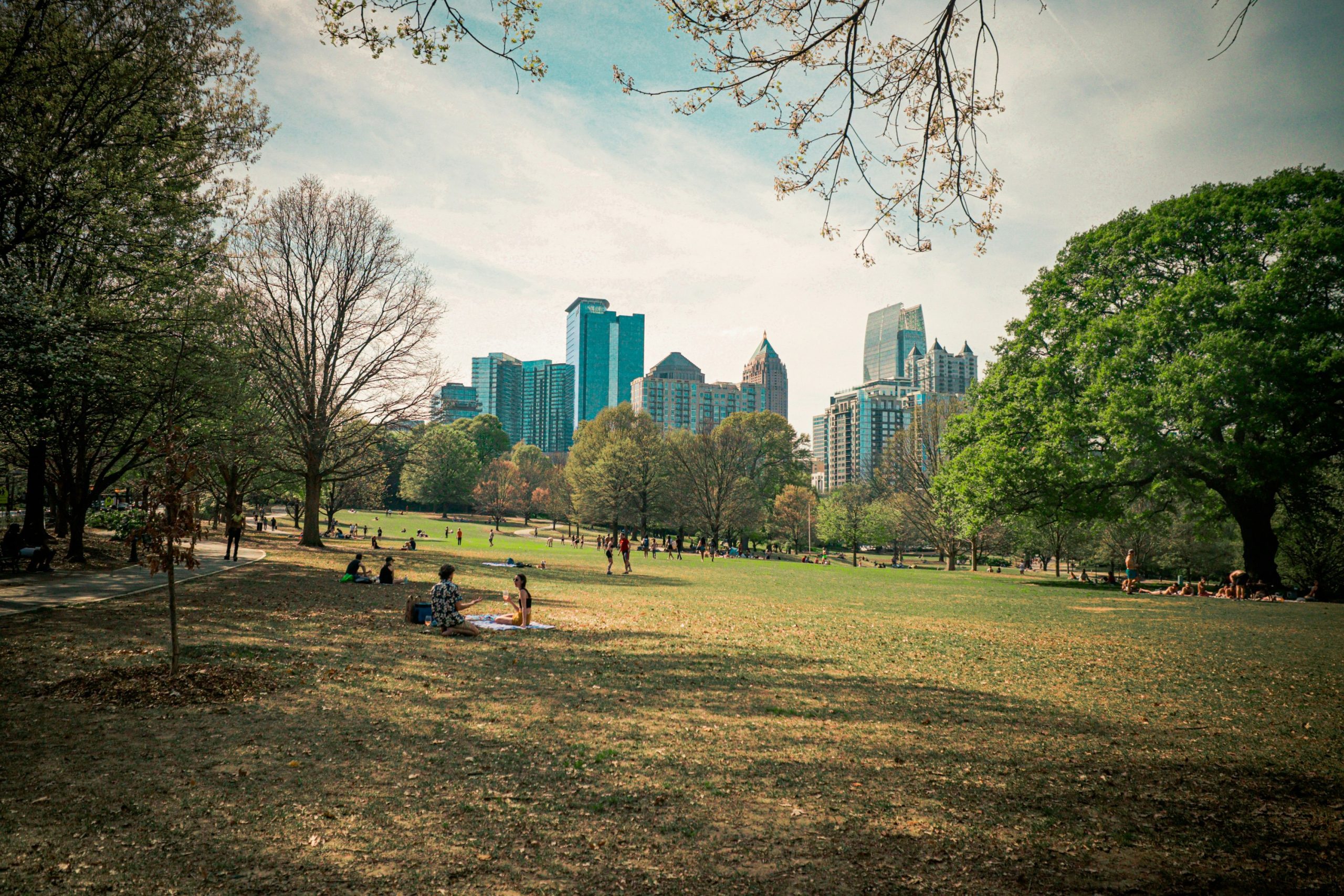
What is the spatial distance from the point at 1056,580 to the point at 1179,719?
29581mm

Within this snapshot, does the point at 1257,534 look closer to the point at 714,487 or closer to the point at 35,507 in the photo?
the point at 35,507

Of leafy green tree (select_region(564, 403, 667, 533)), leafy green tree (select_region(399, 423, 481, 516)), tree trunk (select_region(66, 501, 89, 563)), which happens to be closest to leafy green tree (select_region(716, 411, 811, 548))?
leafy green tree (select_region(564, 403, 667, 533))

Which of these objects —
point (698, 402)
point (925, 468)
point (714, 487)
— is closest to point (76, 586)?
point (714, 487)

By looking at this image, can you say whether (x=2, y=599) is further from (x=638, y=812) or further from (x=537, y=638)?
(x=638, y=812)

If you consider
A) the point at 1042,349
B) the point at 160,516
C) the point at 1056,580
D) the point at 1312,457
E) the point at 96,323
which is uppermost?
the point at 1042,349

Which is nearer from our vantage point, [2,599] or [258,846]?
[258,846]

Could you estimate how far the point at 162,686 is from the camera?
25.6 ft

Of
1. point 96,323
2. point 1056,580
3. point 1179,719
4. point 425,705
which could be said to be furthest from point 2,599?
point 1056,580

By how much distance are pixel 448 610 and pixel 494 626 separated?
1112 millimetres

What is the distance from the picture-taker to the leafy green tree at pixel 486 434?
118 m

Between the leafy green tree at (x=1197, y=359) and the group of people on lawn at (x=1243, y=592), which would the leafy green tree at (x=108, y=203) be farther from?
the group of people on lawn at (x=1243, y=592)

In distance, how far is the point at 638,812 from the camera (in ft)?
16.5

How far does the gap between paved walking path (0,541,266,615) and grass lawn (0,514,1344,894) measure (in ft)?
7.12

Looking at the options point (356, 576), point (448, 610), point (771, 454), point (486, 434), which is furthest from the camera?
point (486, 434)
